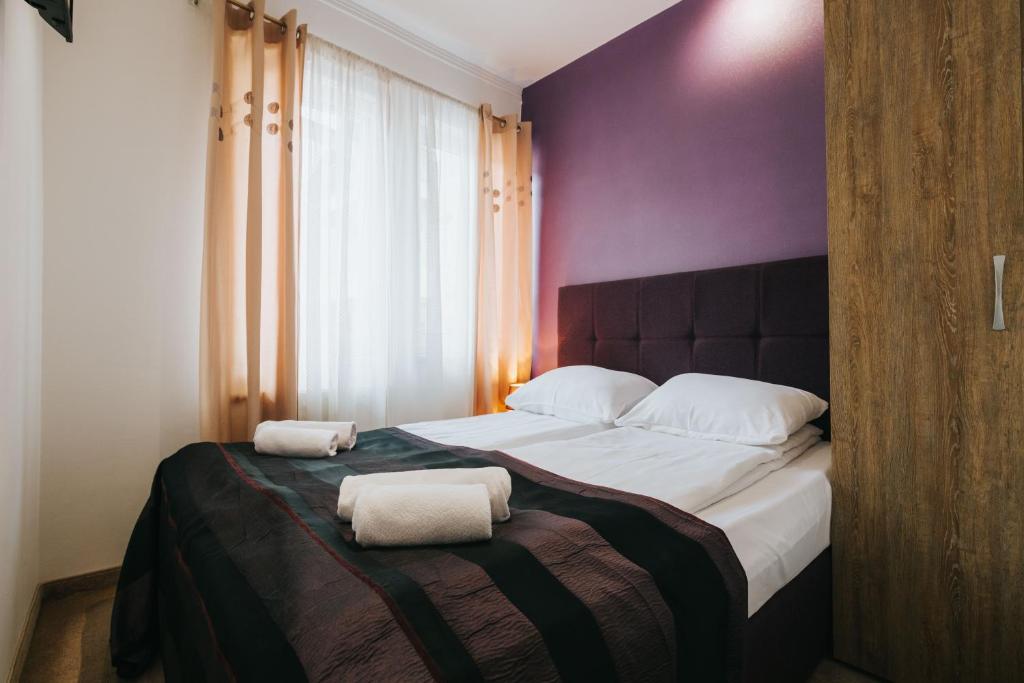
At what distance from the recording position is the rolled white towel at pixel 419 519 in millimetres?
921

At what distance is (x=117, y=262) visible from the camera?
206cm

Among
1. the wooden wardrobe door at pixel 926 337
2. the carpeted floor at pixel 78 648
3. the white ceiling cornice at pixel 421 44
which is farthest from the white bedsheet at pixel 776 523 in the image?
the white ceiling cornice at pixel 421 44

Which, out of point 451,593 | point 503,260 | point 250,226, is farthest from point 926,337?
point 250,226

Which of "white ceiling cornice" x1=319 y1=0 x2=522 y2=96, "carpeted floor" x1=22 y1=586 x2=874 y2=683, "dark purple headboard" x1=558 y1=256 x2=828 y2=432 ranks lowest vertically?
"carpeted floor" x1=22 y1=586 x2=874 y2=683

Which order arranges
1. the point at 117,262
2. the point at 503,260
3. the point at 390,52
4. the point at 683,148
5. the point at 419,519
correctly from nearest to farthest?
the point at 419,519, the point at 117,262, the point at 683,148, the point at 390,52, the point at 503,260

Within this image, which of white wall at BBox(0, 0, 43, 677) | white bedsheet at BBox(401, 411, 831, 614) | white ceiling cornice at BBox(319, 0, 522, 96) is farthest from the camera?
white ceiling cornice at BBox(319, 0, 522, 96)

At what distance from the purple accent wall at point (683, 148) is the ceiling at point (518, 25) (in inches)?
4.3

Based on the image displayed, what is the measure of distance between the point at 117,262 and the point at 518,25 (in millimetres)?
2427

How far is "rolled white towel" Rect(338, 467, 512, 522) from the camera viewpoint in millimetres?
1059

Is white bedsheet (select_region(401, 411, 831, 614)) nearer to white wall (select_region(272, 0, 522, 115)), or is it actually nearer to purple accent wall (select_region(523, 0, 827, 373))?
purple accent wall (select_region(523, 0, 827, 373))

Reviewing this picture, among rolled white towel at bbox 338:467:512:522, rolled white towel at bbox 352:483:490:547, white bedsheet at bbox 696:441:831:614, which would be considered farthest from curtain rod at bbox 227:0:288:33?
white bedsheet at bbox 696:441:831:614

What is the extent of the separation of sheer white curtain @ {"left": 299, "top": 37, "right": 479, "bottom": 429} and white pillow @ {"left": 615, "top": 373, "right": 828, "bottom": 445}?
1.30 meters

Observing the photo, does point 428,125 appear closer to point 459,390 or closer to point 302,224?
point 302,224

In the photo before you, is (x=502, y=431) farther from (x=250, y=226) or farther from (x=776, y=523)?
(x=250, y=226)
